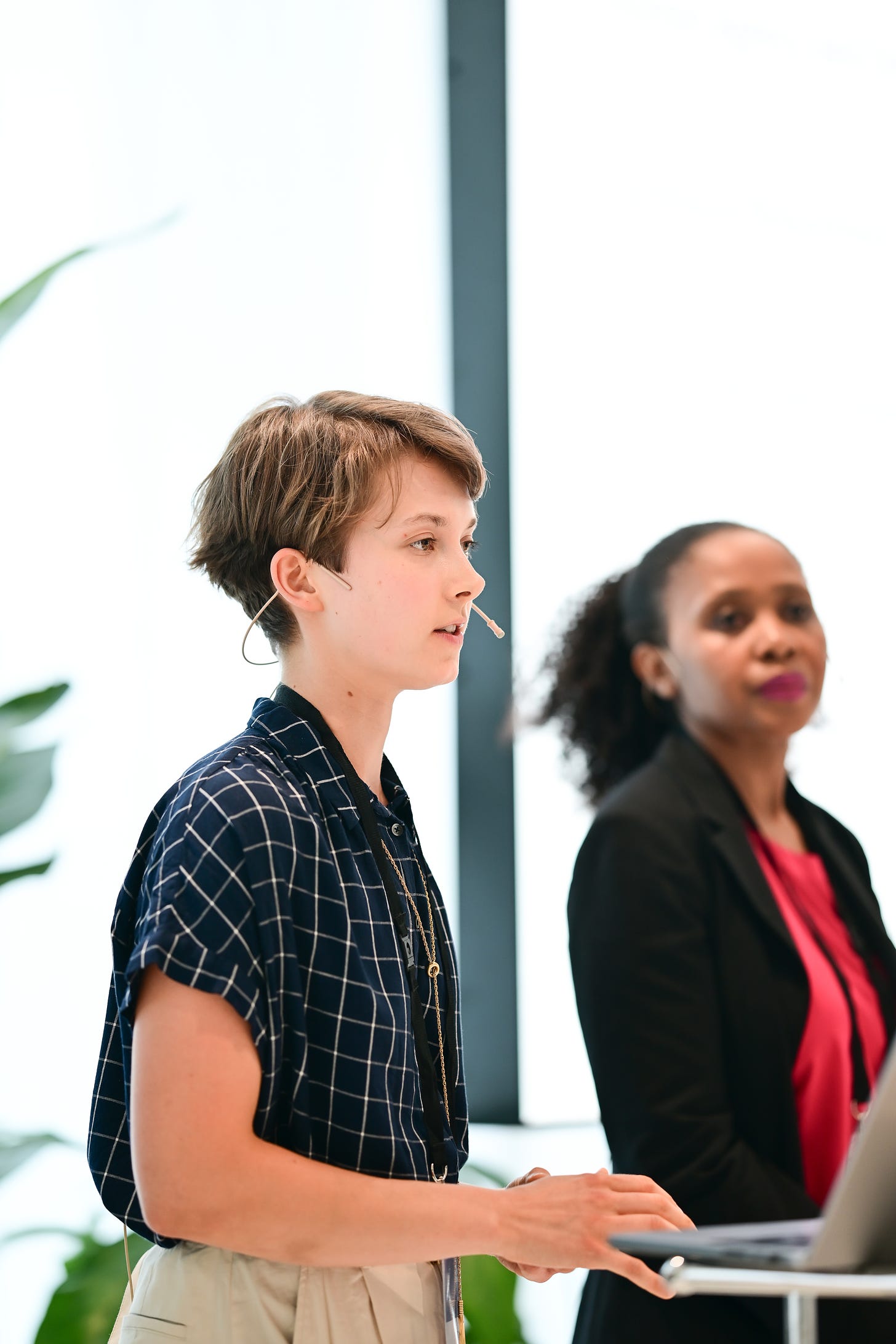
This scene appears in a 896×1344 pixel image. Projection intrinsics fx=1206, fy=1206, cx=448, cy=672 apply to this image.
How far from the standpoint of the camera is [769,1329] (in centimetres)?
158

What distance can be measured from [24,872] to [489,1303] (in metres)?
1.17

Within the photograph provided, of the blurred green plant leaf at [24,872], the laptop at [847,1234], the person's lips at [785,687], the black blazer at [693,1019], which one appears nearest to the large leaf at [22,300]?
the blurred green plant leaf at [24,872]

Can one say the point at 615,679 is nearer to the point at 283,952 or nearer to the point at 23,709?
the point at 23,709

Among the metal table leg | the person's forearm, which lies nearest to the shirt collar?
the person's forearm

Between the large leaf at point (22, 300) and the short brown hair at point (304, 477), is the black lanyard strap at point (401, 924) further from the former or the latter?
the large leaf at point (22, 300)

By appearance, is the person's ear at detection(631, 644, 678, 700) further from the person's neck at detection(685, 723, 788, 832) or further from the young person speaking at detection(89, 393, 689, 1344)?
the young person speaking at detection(89, 393, 689, 1344)

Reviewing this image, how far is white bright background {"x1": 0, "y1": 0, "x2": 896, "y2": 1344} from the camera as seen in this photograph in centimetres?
222

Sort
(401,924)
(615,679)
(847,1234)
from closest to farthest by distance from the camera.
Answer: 1. (847,1234)
2. (401,924)
3. (615,679)

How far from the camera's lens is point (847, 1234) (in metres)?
0.70

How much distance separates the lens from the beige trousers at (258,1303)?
1.02 m

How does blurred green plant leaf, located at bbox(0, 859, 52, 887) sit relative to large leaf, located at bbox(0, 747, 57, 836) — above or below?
below

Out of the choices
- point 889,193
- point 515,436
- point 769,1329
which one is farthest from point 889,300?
point 769,1329

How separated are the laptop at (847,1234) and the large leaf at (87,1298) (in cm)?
149

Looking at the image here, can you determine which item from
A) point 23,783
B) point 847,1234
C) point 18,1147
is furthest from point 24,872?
point 847,1234
